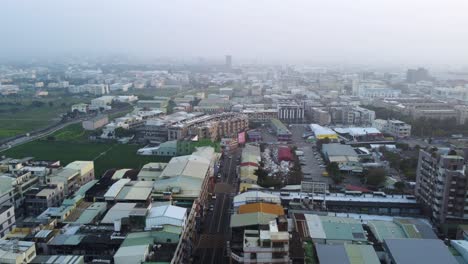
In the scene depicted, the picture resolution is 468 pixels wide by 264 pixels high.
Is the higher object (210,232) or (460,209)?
(460,209)

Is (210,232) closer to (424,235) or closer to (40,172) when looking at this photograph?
(424,235)

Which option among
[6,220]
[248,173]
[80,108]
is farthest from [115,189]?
[80,108]

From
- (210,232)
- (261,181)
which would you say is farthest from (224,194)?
(210,232)

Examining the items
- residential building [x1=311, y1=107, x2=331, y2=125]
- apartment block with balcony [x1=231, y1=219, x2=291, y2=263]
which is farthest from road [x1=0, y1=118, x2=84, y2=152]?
apartment block with balcony [x1=231, y1=219, x2=291, y2=263]

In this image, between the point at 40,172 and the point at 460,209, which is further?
the point at 40,172

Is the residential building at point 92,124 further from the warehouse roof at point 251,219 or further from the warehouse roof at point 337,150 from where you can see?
the warehouse roof at point 251,219

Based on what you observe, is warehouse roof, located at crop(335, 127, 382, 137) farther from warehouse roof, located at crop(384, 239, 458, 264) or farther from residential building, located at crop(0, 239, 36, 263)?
residential building, located at crop(0, 239, 36, 263)
